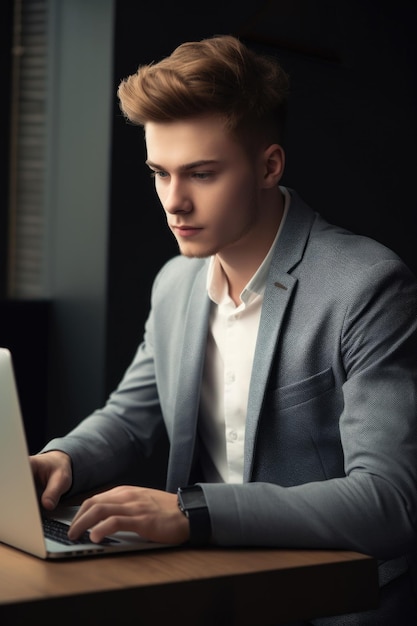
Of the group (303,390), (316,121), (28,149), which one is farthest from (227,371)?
(28,149)

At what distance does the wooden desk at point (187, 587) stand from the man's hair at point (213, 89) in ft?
2.83

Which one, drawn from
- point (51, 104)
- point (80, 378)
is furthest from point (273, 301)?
point (51, 104)

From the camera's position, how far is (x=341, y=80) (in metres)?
3.77

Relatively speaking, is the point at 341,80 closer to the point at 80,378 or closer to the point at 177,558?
the point at 80,378

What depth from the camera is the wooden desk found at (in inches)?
49.3

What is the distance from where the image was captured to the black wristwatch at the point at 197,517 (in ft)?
4.90

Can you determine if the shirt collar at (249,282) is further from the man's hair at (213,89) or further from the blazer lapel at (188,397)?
the man's hair at (213,89)

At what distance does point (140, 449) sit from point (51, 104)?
175cm

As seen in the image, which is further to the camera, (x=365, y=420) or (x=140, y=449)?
(x=140, y=449)

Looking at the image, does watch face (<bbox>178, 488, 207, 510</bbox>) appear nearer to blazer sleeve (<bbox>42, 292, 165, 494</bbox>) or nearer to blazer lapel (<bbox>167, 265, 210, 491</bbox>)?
blazer sleeve (<bbox>42, 292, 165, 494</bbox>)

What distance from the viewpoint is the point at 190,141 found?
1.92 meters

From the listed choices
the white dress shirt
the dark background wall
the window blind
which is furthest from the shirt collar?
the window blind

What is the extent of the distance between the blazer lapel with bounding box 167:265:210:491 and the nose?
37cm

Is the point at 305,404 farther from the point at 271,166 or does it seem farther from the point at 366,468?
the point at 271,166
